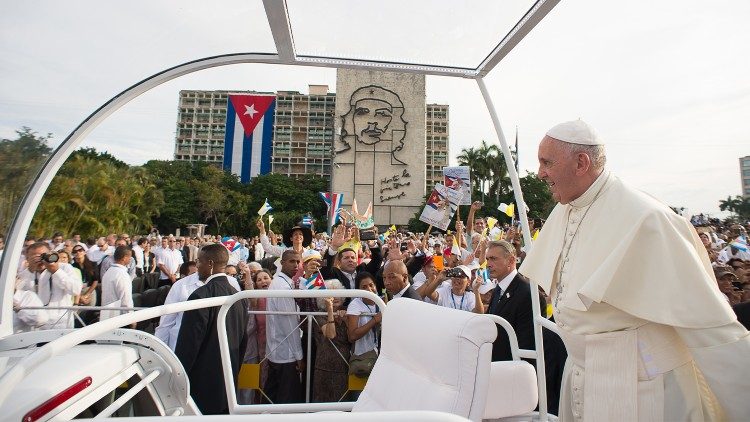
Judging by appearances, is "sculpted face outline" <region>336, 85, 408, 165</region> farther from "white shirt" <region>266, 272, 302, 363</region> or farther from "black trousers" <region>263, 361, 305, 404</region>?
"black trousers" <region>263, 361, 305, 404</region>

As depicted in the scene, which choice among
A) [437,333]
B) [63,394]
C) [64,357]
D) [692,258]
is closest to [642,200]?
[692,258]

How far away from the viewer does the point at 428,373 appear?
2072 mm

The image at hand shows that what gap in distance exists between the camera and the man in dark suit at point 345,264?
6.32 meters

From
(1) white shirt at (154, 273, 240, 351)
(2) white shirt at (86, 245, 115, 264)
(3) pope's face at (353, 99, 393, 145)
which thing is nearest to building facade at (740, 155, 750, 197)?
(3) pope's face at (353, 99, 393, 145)

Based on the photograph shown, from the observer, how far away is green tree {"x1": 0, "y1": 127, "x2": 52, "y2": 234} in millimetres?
2479

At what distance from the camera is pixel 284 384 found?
5000 mm

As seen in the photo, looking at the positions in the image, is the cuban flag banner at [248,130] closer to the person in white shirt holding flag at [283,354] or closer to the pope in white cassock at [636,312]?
the person in white shirt holding flag at [283,354]

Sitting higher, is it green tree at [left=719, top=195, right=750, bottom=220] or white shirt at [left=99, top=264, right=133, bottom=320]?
green tree at [left=719, top=195, right=750, bottom=220]

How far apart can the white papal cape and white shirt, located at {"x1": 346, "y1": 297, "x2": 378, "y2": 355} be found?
Answer: 2.83 meters

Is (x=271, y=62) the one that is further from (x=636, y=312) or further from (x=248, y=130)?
(x=636, y=312)

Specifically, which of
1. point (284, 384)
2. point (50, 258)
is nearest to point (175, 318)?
point (284, 384)

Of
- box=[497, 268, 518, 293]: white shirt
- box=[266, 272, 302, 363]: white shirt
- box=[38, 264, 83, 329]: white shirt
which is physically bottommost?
box=[266, 272, 302, 363]: white shirt

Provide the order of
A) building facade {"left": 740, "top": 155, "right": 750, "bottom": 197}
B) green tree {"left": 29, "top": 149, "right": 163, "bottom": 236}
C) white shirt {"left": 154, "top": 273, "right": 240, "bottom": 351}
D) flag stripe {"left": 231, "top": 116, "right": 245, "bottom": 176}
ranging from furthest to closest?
building facade {"left": 740, "top": 155, "right": 750, "bottom": 197} < green tree {"left": 29, "top": 149, "right": 163, "bottom": 236} < white shirt {"left": 154, "top": 273, "right": 240, "bottom": 351} < flag stripe {"left": 231, "top": 116, "right": 245, "bottom": 176}

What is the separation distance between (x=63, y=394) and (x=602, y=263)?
6.96 ft
